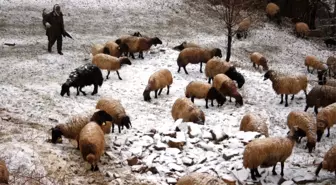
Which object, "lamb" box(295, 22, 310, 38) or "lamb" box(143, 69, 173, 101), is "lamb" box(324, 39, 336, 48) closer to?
"lamb" box(295, 22, 310, 38)

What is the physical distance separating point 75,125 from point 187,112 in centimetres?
339

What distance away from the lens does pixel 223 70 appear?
53.9ft

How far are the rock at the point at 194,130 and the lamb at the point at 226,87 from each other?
357 centimetres

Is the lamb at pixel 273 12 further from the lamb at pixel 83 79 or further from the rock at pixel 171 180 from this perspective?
the rock at pixel 171 180

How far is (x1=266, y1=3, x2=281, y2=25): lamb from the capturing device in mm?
29188

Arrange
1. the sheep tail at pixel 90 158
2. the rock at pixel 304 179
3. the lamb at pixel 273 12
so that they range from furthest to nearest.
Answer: the lamb at pixel 273 12, the rock at pixel 304 179, the sheep tail at pixel 90 158

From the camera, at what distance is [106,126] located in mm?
11383

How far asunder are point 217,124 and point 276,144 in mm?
3666

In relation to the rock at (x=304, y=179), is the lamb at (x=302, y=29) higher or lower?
higher

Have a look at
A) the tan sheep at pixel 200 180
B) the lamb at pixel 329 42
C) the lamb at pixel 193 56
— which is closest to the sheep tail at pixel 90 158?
the tan sheep at pixel 200 180

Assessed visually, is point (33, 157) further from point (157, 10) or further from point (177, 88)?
point (157, 10)

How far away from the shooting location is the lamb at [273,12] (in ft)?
95.8

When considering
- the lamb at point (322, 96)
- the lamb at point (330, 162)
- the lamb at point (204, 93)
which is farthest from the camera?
the lamb at point (204, 93)

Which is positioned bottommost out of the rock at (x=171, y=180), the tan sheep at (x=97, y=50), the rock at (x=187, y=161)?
the rock at (x=171, y=180)
